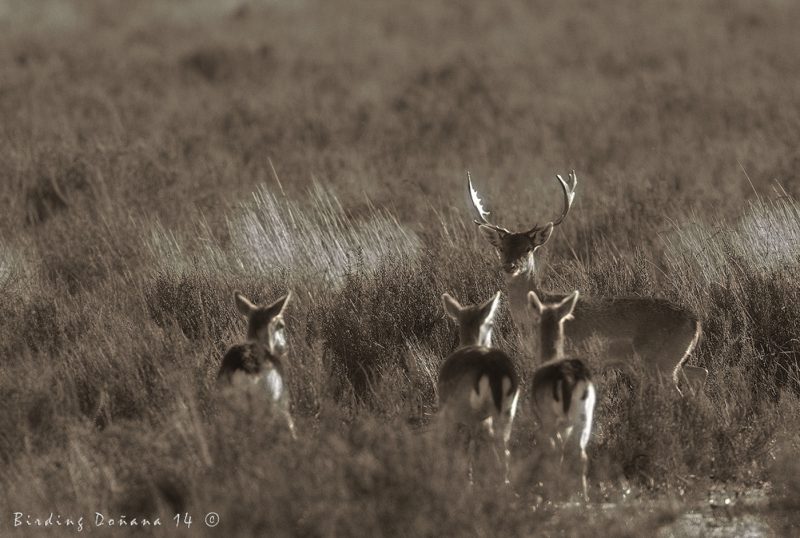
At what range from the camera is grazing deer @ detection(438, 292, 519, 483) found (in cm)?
659


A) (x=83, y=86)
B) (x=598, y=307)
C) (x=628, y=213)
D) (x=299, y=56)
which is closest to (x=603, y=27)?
(x=299, y=56)

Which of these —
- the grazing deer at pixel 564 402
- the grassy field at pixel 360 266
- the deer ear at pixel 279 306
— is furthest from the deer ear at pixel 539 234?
the deer ear at pixel 279 306

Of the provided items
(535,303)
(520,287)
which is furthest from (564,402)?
(520,287)

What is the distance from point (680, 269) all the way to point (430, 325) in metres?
1.94

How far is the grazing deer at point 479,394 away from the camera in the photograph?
659 centimetres

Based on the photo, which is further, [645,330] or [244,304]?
[645,330]

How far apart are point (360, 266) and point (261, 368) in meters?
3.35

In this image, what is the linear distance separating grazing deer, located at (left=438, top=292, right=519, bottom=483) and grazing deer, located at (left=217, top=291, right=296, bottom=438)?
33.5 inches

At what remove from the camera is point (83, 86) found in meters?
21.1

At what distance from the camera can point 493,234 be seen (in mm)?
8719

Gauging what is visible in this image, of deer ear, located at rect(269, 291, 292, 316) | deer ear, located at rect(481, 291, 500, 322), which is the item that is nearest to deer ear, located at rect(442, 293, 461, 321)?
deer ear, located at rect(481, 291, 500, 322)

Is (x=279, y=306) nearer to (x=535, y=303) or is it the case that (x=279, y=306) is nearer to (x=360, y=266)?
(x=535, y=303)

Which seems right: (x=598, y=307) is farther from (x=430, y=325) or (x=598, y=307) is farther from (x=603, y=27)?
(x=603, y=27)

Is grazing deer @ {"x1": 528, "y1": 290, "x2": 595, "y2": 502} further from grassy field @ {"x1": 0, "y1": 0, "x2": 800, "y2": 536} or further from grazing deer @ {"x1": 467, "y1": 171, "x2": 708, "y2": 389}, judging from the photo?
grazing deer @ {"x1": 467, "y1": 171, "x2": 708, "y2": 389}
